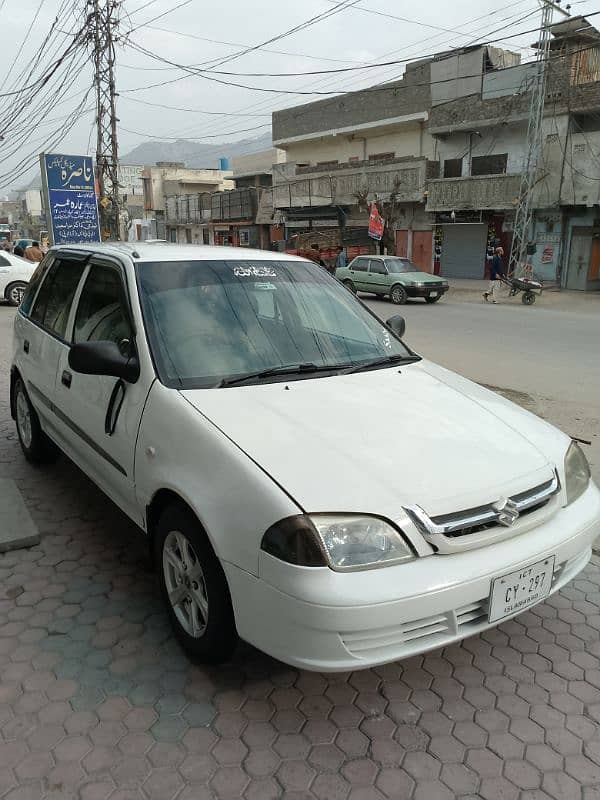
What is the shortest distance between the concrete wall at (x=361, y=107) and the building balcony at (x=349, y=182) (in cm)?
337

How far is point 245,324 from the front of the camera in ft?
10.6

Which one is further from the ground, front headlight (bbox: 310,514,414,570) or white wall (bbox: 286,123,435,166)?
white wall (bbox: 286,123,435,166)

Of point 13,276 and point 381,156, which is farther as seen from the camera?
point 381,156

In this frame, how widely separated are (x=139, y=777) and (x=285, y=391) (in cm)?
158

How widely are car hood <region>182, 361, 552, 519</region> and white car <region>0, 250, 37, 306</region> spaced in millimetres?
16840

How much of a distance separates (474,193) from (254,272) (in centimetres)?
2461

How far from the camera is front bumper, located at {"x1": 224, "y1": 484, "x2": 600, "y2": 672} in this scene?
206 cm

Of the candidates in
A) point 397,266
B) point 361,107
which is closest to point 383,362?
point 397,266

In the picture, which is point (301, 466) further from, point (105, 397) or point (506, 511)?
point (105, 397)

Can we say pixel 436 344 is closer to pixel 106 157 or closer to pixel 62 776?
pixel 62 776

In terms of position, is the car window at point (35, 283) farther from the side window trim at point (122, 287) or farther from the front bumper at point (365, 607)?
the front bumper at point (365, 607)

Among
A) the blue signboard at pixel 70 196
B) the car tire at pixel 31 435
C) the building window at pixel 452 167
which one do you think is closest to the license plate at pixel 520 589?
the car tire at pixel 31 435

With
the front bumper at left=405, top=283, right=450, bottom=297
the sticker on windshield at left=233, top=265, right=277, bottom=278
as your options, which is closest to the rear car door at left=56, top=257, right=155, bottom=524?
the sticker on windshield at left=233, top=265, right=277, bottom=278

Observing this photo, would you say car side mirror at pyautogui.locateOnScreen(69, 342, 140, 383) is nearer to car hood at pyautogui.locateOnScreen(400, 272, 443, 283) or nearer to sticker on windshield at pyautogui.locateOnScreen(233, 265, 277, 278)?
sticker on windshield at pyautogui.locateOnScreen(233, 265, 277, 278)
